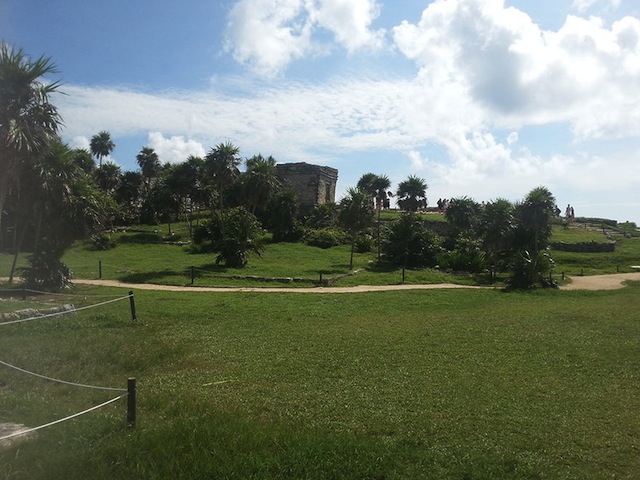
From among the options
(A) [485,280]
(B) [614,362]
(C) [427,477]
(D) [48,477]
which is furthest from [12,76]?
(A) [485,280]

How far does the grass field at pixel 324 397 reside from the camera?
5.29 m

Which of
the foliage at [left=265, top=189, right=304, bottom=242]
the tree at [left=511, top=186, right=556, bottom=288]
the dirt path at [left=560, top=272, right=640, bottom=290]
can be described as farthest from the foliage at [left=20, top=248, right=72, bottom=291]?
the foliage at [left=265, top=189, right=304, bottom=242]

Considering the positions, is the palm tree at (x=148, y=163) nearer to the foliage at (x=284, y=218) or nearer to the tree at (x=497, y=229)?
the foliage at (x=284, y=218)

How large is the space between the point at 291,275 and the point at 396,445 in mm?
20390

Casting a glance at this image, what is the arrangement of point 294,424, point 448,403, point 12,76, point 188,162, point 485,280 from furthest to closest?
point 188,162 < point 485,280 < point 12,76 < point 448,403 < point 294,424

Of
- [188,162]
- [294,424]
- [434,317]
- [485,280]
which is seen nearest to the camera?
[294,424]

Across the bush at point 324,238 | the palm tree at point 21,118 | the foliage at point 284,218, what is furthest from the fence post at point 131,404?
the foliage at point 284,218

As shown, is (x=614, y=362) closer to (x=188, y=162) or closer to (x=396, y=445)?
(x=396, y=445)

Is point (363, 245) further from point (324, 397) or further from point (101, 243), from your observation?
point (324, 397)

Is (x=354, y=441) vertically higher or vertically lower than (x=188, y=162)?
lower

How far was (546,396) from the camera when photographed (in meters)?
7.77

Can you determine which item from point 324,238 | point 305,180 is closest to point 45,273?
point 324,238

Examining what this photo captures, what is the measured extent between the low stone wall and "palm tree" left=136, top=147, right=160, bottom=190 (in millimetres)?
45767

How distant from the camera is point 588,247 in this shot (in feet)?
147
